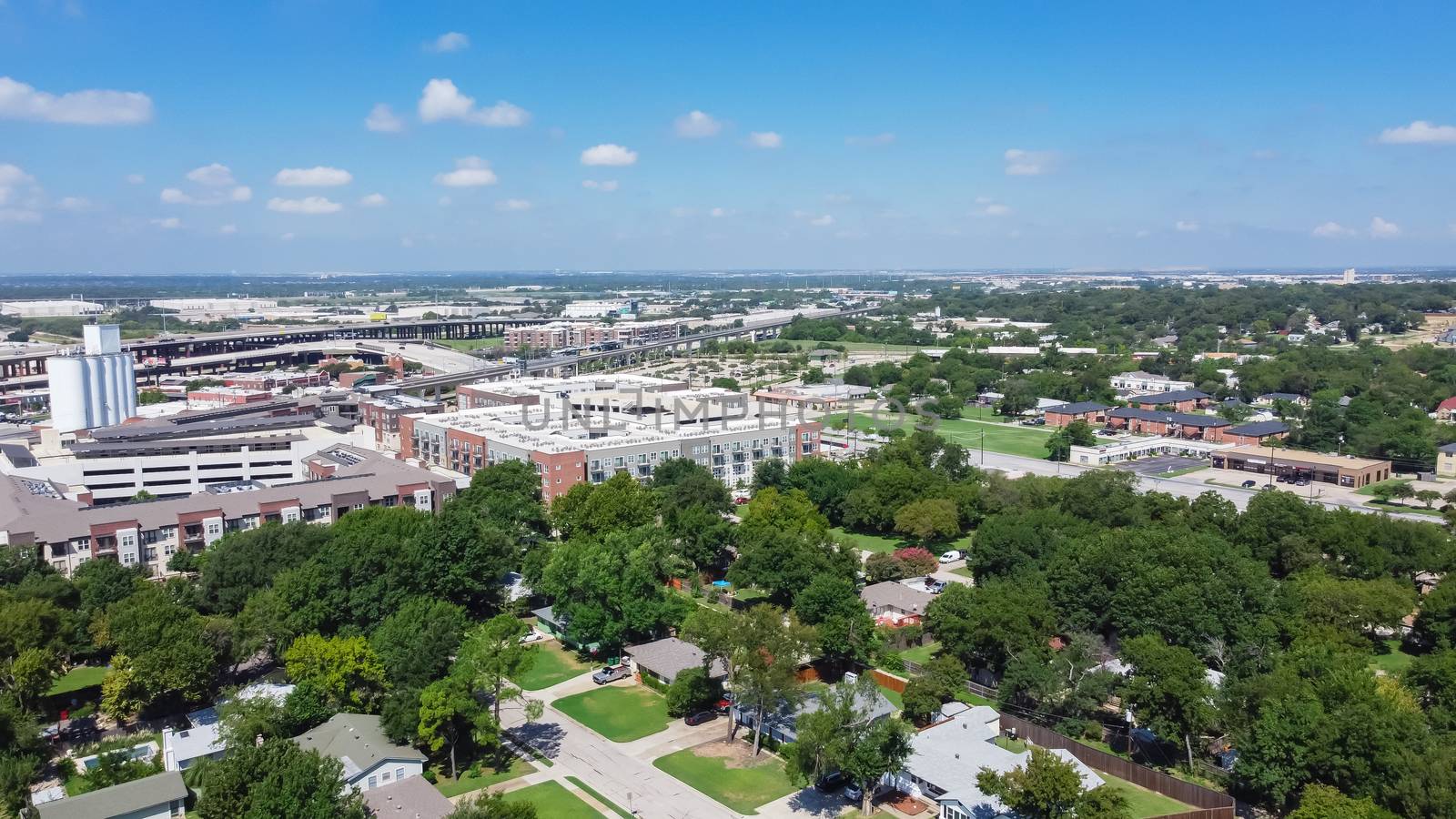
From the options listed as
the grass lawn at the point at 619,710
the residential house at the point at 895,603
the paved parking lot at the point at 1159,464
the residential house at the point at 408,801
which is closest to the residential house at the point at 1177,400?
the paved parking lot at the point at 1159,464

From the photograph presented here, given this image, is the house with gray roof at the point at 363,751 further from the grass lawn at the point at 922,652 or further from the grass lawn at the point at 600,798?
the grass lawn at the point at 922,652

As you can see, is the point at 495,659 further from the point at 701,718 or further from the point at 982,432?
the point at 982,432

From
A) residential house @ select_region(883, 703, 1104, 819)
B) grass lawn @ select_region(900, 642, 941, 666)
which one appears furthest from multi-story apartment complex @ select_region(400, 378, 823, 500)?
residential house @ select_region(883, 703, 1104, 819)

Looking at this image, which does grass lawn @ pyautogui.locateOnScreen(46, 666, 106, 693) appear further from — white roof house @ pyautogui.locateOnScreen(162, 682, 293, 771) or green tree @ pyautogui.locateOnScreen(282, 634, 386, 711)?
green tree @ pyautogui.locateOnScreen(282, 634, 386, 711)

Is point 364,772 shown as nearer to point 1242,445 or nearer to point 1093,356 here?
point 1242,445

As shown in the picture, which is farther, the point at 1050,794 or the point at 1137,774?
the point at 1137,774

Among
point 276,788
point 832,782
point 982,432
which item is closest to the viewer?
point 276,788

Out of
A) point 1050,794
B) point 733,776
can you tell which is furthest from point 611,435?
point 1050,794
